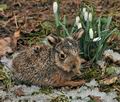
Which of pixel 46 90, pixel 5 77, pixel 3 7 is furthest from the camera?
pixel 3 7

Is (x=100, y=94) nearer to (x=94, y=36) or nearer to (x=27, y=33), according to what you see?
(x=94, y=36)

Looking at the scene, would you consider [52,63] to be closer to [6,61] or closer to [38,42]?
[6,61]

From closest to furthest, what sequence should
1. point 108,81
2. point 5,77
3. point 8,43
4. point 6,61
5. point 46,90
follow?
1. point 46,90
2. point 108,81
3. point 5,77
4. point 6,61
5. point 8,43

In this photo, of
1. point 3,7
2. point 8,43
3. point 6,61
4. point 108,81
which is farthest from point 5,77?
point 3,7

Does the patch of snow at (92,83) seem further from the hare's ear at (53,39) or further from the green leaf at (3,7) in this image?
the green leaf at (3,7)

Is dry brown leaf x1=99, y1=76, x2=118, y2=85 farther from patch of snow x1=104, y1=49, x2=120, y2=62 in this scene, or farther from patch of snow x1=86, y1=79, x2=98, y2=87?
patch of snow x1=104, y1=49, x2=120, y2=62

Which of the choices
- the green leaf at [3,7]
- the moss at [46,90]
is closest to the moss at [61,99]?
the moss at [46,90]

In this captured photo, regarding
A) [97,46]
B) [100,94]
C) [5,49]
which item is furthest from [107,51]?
[5,49]

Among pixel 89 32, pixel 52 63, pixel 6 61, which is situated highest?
pixel 89 32
